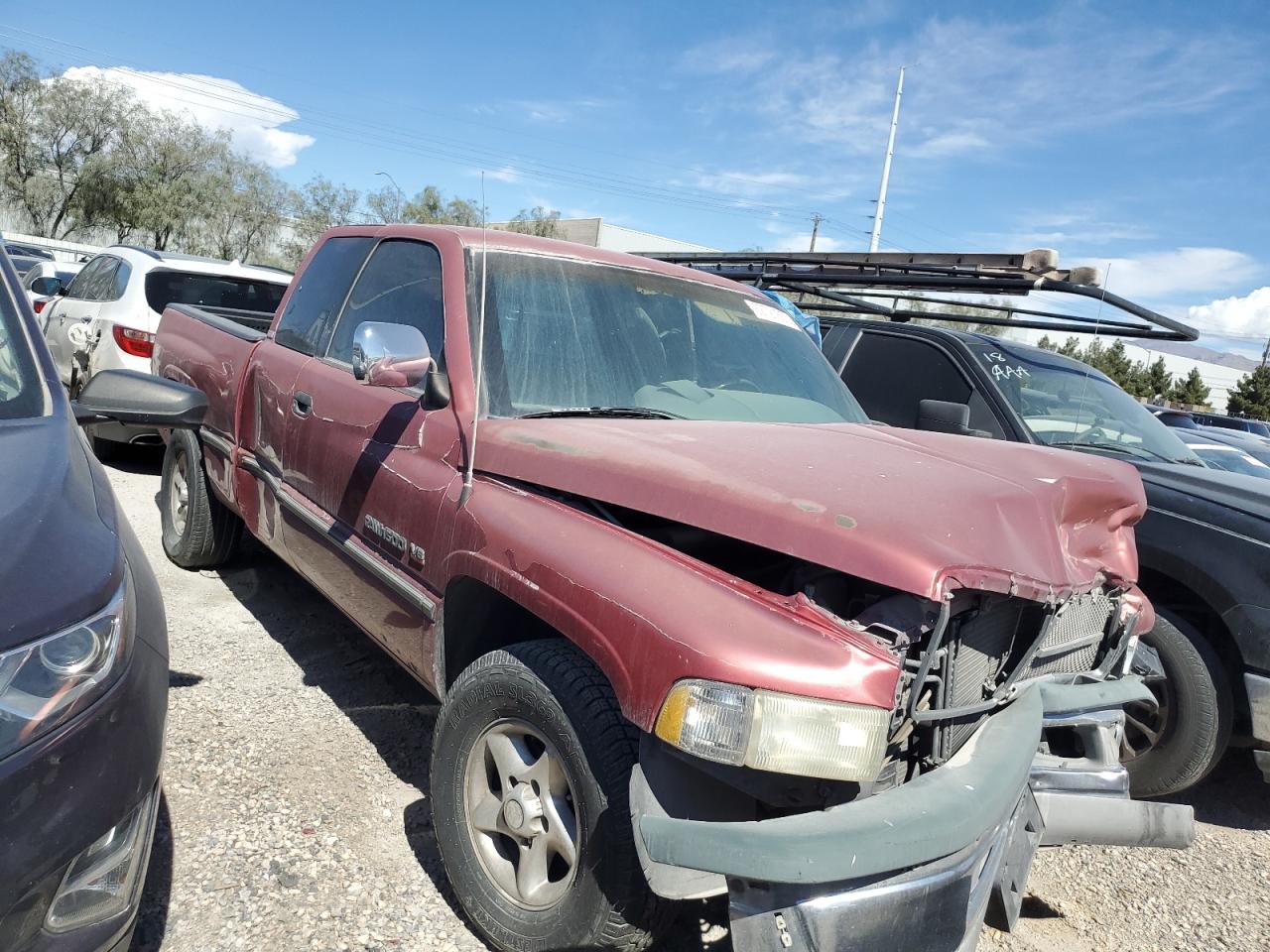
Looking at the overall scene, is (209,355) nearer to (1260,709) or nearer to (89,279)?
(89,279)

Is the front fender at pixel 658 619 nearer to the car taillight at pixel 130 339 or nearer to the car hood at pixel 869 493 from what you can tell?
the car hood at pixel 869 493

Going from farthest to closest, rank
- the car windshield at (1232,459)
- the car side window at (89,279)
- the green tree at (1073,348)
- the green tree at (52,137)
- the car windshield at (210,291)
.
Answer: the green tree at (52,137), the car side window at (89,279), the car windshield at (1232,459), the car windshield at (210,291), the green tree at (1073,348)

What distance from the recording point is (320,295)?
3832 mm

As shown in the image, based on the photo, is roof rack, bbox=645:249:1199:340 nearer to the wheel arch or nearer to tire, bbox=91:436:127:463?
the wheel arch

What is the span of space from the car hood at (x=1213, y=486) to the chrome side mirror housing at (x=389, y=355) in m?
3.23

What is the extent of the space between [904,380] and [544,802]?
160 inches

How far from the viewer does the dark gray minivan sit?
1453mm

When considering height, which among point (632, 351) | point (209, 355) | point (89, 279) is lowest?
point (209, 355)

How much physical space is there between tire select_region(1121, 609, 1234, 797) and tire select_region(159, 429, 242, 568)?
4415 mm

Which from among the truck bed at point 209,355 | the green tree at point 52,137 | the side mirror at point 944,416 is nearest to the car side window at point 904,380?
the side mirror at point 944,416

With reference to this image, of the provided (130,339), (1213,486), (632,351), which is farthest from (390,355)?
(130,339)

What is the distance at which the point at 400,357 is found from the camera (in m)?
2.55

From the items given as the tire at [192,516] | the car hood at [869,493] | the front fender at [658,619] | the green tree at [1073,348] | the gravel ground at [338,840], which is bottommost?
the gravel ground at [338,840]

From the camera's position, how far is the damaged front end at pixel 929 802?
1595 millimetres
